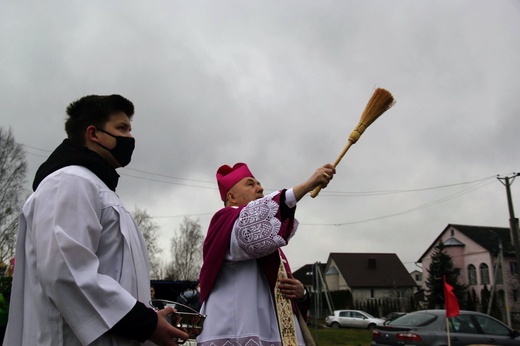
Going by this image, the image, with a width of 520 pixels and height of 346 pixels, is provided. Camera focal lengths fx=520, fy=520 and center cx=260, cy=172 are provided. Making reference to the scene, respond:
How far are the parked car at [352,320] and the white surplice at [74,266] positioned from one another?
3649 centimetres

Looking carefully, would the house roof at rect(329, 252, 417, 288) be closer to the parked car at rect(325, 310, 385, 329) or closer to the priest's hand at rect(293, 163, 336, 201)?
the parked car at rect(325, 310, 385, 329)

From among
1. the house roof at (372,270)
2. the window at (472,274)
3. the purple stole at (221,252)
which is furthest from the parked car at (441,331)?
the house roof at (372,270)

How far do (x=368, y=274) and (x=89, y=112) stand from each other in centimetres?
7596

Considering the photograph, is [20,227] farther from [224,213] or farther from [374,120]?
[374,120]

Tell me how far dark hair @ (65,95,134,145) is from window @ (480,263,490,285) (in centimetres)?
6371

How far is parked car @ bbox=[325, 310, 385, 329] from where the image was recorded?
37125 millimetres

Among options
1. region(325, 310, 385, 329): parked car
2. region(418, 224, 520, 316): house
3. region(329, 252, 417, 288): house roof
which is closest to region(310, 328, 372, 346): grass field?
region(325, 310, 385, 329): parked car

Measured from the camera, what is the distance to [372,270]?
76062mm

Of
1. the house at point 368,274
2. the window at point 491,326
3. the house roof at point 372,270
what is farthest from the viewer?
the house roof at point 372,270

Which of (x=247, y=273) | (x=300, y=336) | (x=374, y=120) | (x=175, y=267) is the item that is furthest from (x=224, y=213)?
(x=175, y=267)

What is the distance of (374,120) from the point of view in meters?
3.70

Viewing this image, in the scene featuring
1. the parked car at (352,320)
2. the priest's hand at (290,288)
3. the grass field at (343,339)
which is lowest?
the grass field at (343,339)

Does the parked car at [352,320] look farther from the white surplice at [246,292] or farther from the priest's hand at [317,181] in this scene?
the priest's hand at [317,181]

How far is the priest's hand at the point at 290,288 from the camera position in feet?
11.5
